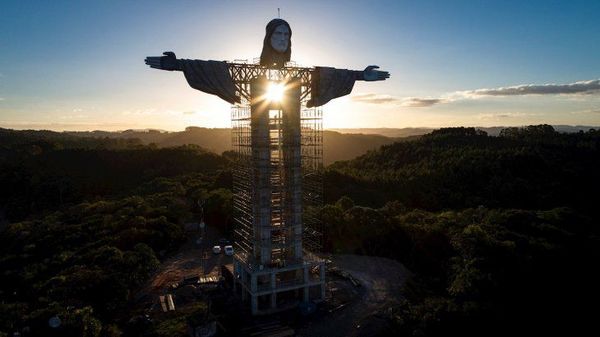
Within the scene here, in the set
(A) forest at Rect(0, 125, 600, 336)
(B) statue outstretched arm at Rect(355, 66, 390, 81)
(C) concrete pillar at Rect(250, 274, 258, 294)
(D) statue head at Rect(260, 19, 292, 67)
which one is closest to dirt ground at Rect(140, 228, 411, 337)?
(A) forest at Rect(0, 125, 600, 336)

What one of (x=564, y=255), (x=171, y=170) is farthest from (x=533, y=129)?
(x=171, y=170)

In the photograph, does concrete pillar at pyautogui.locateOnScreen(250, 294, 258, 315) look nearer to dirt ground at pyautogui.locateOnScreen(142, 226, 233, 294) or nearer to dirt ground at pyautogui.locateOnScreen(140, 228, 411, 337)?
dirt ground at pyautogui.locateOnScreen(140, 228, 411, 337)

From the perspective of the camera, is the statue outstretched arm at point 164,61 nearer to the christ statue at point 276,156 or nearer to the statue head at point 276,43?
the christ statue at point 276,156

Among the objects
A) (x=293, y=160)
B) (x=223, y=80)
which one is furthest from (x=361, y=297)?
(x=223, y=80)

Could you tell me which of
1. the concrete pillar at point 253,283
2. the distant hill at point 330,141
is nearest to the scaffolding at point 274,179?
the concrete pillar at point 253,283

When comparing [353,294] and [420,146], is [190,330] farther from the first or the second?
[420,146]
